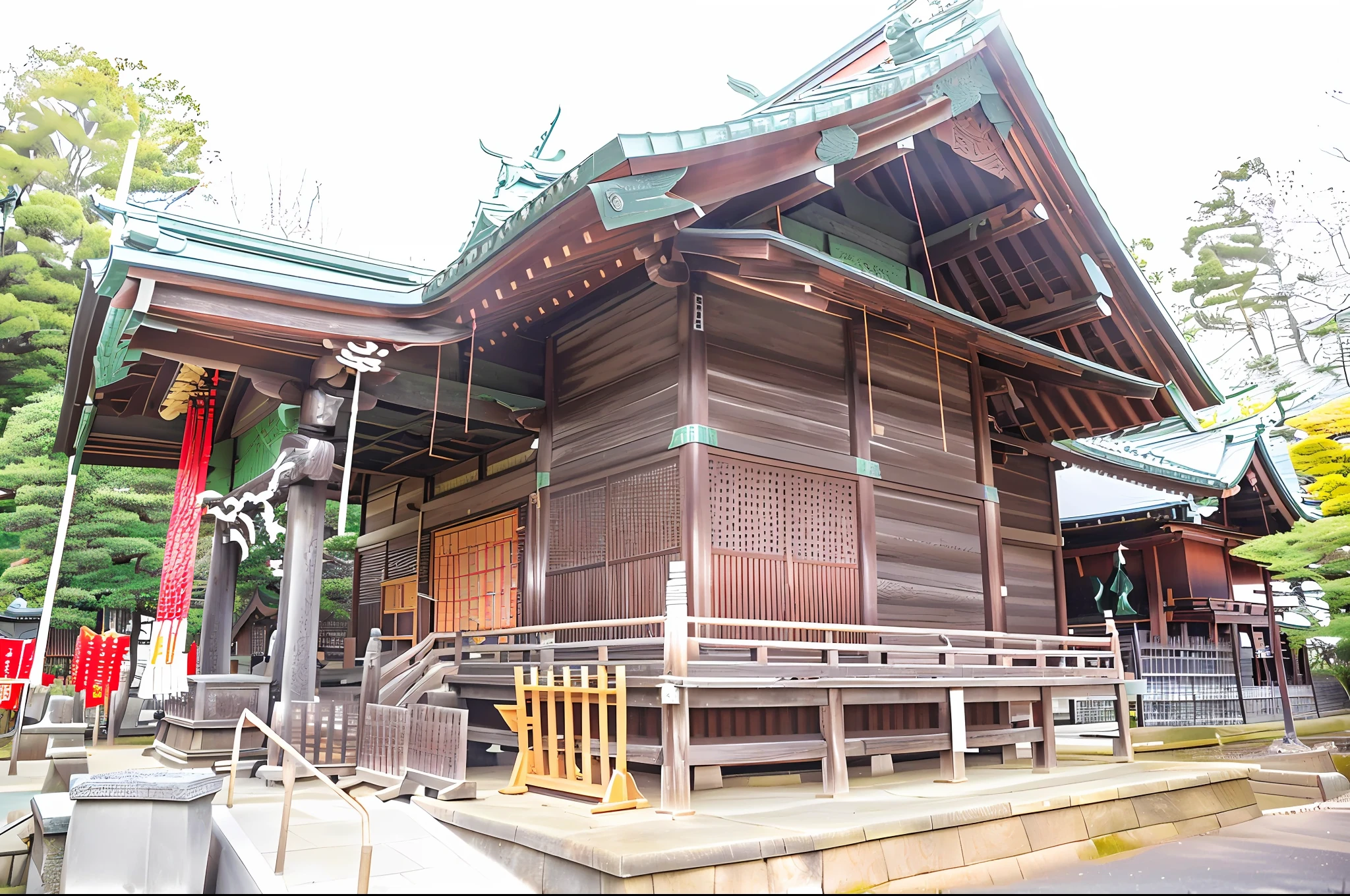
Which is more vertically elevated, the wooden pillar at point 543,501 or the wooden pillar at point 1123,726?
the wooden pillar at point 543,501

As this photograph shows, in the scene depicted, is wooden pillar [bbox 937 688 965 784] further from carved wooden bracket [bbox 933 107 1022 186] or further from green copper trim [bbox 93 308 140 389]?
green copper trim [bbox 93 308 140 389]

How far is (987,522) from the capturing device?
37.3ft

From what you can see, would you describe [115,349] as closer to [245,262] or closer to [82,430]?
[245,262]

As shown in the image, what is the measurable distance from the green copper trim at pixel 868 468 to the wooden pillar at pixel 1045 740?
2924 mm

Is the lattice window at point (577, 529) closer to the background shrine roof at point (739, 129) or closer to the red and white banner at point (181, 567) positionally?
the background shrine roof at point (739, 129)

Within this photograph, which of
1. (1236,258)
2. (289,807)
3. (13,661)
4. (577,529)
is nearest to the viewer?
(289,807)

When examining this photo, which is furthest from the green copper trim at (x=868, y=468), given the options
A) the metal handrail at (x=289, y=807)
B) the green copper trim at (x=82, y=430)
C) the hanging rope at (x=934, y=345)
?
the green copper trim at (x=82, y=430)

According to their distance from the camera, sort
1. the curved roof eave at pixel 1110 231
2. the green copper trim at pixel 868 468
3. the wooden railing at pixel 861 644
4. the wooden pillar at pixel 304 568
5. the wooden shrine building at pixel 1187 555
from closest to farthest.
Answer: the wooden railing at pixel 861 644 → the wooden pillar at pixel 304 568 → the curved roof eave at pixel 1110 231 → the green copper trim at pixel 868 468 → the wooden shrine building at pixel 1187 555

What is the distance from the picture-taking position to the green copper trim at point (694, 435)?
8414 mm

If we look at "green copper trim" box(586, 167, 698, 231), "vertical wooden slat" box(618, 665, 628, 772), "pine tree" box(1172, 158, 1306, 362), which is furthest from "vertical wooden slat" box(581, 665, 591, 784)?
"pine tree" box(1172, 158, 1306, 362)

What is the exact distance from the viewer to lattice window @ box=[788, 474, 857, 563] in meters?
9.29

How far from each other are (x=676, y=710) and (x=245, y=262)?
5675mm

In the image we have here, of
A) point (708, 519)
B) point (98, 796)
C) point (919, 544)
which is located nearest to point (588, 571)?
point (708, 519)

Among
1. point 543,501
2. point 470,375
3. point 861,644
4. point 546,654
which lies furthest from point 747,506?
point 470,375
